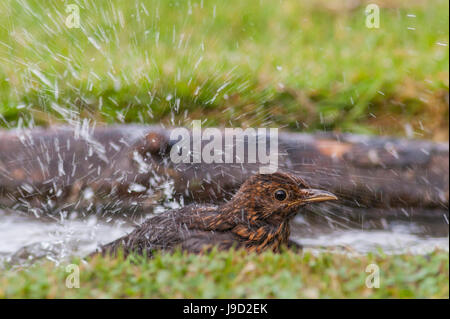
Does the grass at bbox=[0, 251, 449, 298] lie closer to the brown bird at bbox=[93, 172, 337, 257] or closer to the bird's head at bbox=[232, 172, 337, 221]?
the brown bird at bbox=[93, 172, 337, 257]

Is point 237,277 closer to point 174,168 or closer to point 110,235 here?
point 174,168

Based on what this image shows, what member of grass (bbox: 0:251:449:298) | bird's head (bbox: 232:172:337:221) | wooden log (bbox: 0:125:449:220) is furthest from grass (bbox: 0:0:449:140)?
grass (bbox: 0:251:449:298)

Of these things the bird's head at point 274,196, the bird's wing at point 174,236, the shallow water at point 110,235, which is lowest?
the shallow water at point 110,235

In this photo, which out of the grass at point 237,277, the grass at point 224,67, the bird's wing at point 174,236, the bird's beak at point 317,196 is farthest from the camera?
the grass at point 224,67

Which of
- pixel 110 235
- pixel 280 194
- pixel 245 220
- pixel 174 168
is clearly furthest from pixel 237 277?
pixel 110 235

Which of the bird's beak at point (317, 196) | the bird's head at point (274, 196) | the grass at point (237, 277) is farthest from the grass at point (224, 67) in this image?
the grass at point (237, 277)

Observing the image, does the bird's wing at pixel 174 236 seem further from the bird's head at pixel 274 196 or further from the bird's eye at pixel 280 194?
the bird's eye at pixel 280 194
